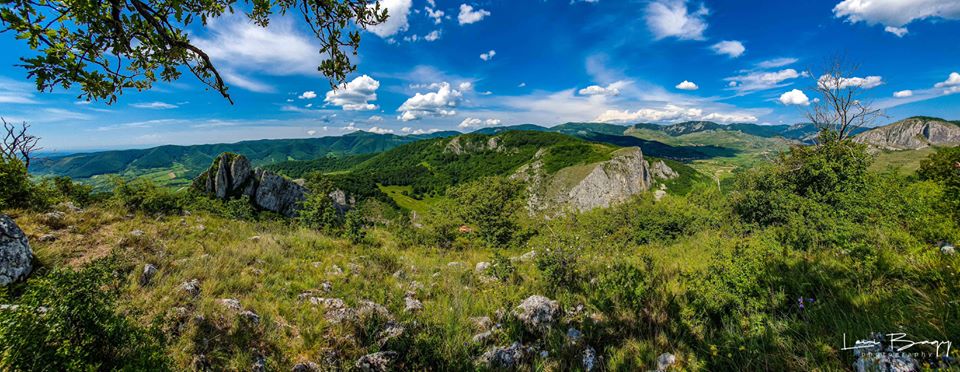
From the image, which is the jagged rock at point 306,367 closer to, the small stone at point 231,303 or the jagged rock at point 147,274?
the small stone at point 231,303

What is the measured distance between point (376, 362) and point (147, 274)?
5079mm

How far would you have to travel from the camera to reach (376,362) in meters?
4.04

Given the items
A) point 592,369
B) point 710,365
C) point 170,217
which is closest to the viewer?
point 710,365

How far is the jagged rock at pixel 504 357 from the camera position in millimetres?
4215

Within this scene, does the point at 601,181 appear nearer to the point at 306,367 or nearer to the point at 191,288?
the point at 191,288

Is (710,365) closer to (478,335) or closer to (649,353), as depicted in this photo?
(649,353)

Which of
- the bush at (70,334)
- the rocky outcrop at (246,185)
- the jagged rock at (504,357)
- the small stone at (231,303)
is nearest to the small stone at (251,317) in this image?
the small stone at (231,303)

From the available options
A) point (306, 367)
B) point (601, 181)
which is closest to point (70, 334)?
point (306, 367)

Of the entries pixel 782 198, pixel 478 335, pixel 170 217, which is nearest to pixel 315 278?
pixel 478 335

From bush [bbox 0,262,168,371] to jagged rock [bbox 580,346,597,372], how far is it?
4603 millimetres

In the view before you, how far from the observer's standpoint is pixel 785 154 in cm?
2239

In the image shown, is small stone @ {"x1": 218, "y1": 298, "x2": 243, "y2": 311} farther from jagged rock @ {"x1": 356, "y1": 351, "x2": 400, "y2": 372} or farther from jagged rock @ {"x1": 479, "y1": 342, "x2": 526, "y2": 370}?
jagged rock @ {"x1": 479, "y1": 342, "x2": 526, "y2": 370}

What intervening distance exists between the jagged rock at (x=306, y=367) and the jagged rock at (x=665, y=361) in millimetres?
4242

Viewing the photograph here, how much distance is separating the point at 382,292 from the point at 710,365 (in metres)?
5.31
